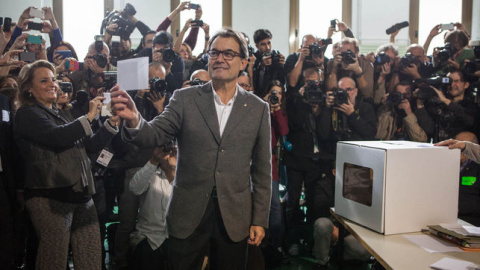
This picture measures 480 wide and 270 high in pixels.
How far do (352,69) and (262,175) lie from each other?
2150mm

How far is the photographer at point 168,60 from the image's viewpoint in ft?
→ 10.7

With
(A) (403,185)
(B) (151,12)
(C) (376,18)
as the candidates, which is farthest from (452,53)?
(B) (151,12)

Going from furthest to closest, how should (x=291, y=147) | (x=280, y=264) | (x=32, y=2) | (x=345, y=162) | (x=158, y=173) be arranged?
(x=32, y=2), (x=291, y=147), (x=280, y=264), (x=158, y=173), (x=345, y=162)

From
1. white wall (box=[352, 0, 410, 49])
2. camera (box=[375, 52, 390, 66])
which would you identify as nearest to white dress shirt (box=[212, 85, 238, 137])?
camera (box=[375, 52, 390, 66])

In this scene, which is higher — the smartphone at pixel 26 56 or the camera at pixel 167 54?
the camera at pixel 167 54

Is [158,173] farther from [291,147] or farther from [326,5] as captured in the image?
[326,5]

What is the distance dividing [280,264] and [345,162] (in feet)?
4.46

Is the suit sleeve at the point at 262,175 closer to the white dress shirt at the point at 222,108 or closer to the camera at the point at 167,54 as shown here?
the white dress shirt at the point at 222,108

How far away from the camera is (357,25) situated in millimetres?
6844

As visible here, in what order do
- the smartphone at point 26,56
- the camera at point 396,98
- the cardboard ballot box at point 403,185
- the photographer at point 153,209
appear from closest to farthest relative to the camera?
the cardboard ballot box at point 403,185, the photographer at point 153,209, the smartphone at point 26,56, the camera at point 396,98

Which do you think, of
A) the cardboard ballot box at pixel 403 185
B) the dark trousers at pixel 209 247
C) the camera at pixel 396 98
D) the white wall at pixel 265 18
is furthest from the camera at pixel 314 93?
the white wall at pixel 265 18

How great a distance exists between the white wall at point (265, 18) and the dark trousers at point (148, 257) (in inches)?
181

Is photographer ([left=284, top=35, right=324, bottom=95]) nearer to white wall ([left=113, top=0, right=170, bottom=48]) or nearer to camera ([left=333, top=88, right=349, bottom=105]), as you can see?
camera ([left=333, top=88, right=349, bottom=105])

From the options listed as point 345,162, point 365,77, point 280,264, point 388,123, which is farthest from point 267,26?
point 345,162
